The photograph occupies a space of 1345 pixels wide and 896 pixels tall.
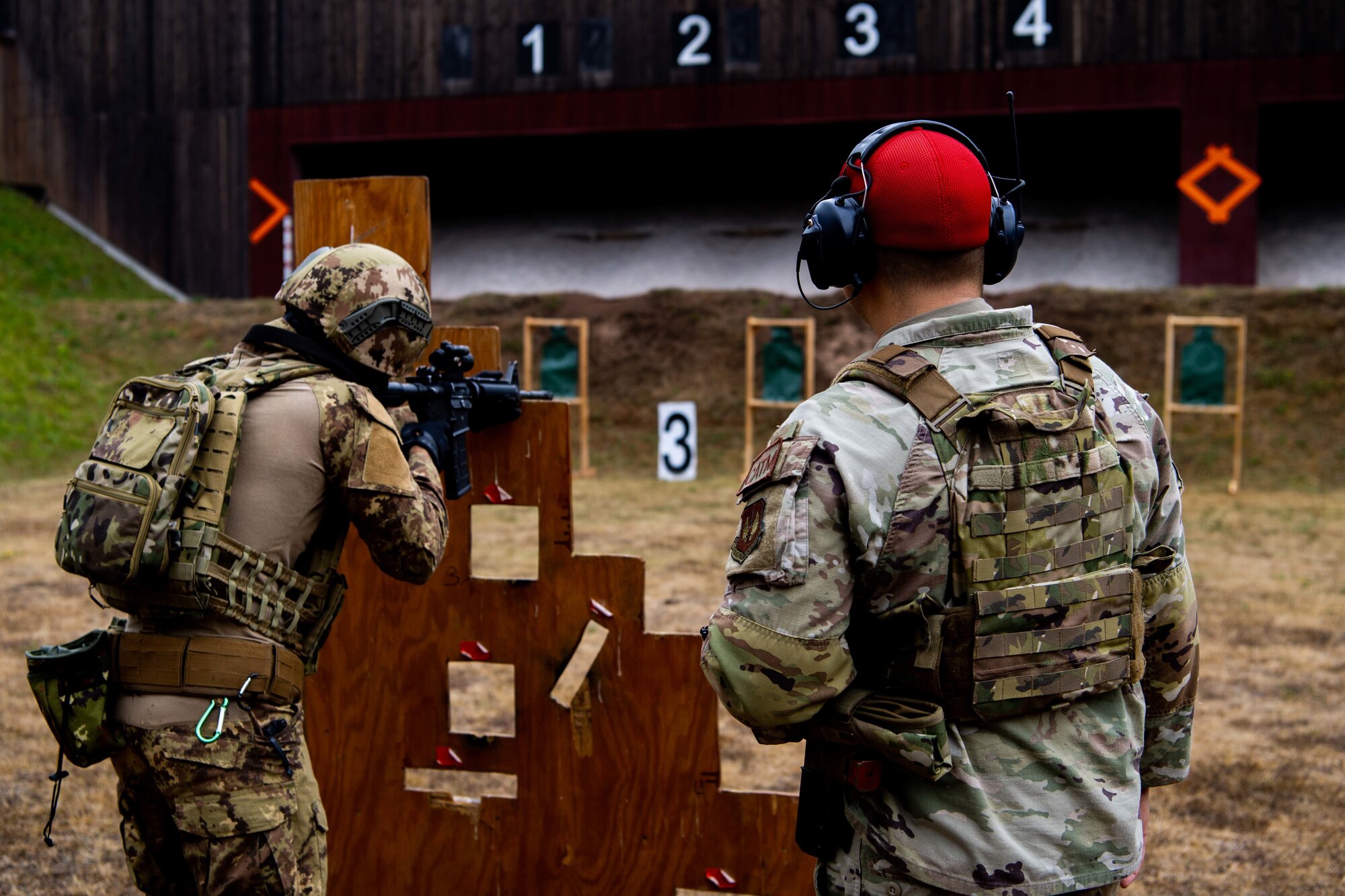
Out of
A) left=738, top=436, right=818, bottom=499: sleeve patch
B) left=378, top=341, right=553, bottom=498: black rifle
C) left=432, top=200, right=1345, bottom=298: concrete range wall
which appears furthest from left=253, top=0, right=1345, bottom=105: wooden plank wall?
left=738, top=436, right=818, bottom=499: sleeve patch

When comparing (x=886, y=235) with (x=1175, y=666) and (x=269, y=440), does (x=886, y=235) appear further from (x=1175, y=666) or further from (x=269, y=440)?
Answer: (x=269, y=440)

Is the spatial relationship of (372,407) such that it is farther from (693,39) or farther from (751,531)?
(693,39)

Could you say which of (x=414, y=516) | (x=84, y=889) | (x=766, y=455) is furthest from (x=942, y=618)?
(x=84, y=889)

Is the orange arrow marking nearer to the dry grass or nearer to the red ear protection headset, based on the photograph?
the dry grass

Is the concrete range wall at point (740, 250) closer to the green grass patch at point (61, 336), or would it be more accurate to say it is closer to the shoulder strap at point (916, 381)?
the green grass patch at point (61, 336)

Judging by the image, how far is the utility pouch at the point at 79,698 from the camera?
236 cm

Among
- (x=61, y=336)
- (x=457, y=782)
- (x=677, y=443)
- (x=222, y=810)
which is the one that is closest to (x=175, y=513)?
(x=222, y=810)

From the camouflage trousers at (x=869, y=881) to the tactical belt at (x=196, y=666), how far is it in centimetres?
117

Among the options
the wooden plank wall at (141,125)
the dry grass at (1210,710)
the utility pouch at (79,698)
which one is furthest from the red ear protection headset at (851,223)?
the wooden plank wall at (141,125)

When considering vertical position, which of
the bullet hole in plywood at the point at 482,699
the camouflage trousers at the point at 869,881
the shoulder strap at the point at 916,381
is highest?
the shoulder strap at the point at 916,381

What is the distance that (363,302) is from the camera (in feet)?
8.64

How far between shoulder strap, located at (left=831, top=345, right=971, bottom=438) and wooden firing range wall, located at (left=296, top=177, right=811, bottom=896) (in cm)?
145

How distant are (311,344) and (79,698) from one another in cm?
83

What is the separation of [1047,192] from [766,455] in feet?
55.9
